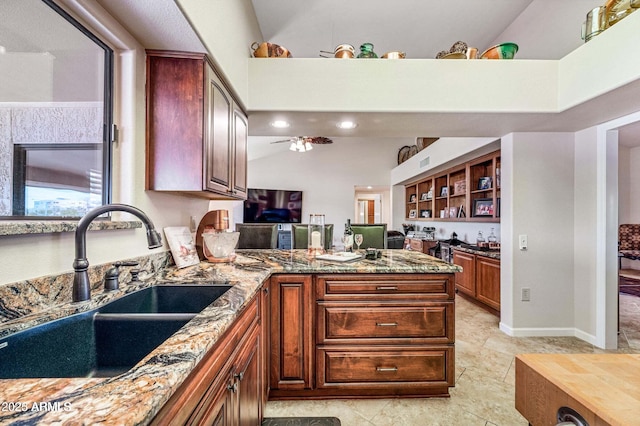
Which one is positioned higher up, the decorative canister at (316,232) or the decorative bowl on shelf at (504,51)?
the decorative bowl on shelf at (504,51)

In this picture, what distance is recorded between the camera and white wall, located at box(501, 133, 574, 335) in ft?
9.38

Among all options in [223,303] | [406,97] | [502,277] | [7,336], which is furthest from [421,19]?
[7,336]

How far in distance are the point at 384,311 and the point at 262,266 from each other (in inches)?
34.7

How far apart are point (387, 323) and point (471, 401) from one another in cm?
82

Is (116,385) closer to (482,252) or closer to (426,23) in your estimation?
(426,23)

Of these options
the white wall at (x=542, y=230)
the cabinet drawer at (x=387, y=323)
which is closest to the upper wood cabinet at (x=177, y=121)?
the cabinet drawer at (x=387, y=323)

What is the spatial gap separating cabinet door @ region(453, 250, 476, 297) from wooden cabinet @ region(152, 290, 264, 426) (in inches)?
133

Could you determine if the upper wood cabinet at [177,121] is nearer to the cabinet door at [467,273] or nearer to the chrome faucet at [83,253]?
the chrome faucet at [83,253]

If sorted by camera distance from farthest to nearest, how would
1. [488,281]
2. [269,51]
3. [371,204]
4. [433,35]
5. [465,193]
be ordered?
[371,204] < [465,193] < [488,281] < [433,35] < [269,51]

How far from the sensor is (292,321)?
180cm

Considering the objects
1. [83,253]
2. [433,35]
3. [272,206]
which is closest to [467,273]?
[433,35]

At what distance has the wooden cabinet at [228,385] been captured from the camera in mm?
667

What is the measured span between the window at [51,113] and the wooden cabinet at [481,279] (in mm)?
3672

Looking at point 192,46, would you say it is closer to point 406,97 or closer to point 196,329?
point 196,329
